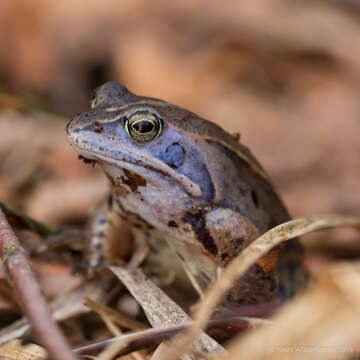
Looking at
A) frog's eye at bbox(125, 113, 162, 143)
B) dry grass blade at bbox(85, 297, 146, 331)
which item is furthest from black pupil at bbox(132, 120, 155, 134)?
dry grass blade at bbox(85, 297, 146, 331)

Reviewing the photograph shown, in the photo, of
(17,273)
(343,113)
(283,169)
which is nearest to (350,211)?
(283,169)

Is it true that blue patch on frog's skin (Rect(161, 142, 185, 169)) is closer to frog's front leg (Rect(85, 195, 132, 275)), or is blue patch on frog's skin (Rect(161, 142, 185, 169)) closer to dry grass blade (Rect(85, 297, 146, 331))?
frog's front leg (Rect(85, 195, 132, 275))

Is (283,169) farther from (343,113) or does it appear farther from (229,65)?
(229,65)

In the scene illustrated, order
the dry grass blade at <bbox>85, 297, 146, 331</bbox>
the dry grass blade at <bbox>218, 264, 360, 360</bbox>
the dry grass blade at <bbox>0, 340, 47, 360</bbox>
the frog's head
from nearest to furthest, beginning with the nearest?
the dry grass blade at <bbox>218, 264, 360, 360</bbox> < the dry grass blade at <bbox>0, 340, 47, 360</bbox> < the frog's head < the dry grass blade at <bbox>85, 297, 146, 331</bbox>

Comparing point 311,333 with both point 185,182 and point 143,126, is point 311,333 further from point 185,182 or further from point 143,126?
point 143,126

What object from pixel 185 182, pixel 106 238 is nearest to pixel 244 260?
pixel 185 182

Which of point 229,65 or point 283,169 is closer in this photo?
point 283,169
